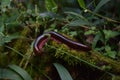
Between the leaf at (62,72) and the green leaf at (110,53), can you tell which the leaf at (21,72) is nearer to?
the leaf at (62,72)

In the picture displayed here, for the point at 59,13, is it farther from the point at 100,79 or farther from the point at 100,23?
the point at 100,79

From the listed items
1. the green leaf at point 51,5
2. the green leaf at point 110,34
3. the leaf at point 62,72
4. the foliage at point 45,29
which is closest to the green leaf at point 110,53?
the foliage at point 45,29

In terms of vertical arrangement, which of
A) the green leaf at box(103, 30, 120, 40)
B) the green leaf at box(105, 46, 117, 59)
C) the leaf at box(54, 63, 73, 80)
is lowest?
the leaf at box(54, 63, 73, 80)

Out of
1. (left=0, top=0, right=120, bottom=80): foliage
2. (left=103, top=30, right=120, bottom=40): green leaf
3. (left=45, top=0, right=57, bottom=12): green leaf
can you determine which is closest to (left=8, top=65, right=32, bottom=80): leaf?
(left=0, top=0, right=120, bottom=80): foliage

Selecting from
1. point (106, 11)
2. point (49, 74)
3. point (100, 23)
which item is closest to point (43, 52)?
point (49, 74)

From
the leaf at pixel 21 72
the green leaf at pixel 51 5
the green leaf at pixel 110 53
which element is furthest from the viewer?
the green leaf at pixel 51 5

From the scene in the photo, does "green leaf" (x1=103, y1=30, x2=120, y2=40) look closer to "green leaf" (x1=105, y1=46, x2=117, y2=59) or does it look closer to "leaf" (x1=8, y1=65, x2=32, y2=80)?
"green leaf" (x1=105, y1=46, x2=117, y2=59)
